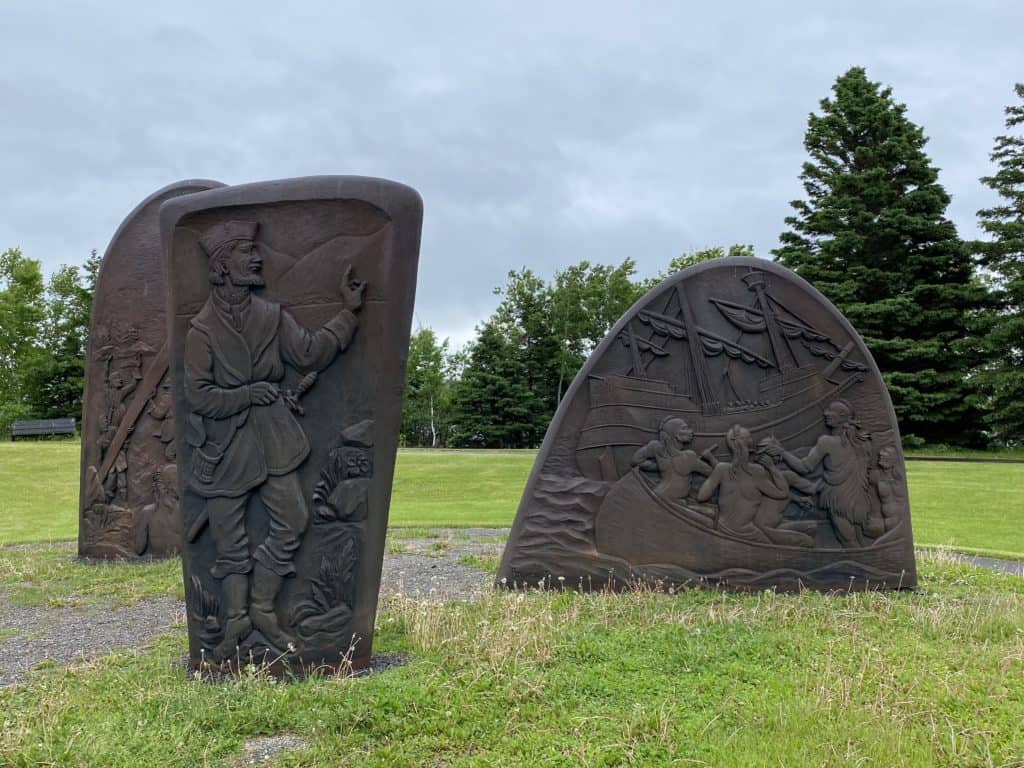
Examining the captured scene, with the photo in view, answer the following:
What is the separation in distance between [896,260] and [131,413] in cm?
3288

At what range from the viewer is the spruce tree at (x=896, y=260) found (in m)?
31.2

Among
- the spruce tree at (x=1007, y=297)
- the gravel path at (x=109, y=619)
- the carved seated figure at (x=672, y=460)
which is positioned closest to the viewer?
the gravel path at (x=109, y=619)

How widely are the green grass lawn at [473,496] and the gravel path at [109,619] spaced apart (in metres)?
4.77

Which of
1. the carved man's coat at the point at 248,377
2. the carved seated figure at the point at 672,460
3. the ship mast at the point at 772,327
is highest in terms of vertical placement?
the ship mast at the point at 772,327

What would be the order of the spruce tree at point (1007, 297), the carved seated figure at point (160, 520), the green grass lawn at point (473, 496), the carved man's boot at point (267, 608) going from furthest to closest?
the spruce tree at point (1007, 297) → the green grass lawn at point (473, 496) → the carved seated figure at point (160, 520) → the carved man's boot at point (267, 608)

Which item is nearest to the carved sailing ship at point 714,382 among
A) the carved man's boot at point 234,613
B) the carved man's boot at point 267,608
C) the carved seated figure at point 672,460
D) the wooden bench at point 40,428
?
the carved seated figure at point 672,460

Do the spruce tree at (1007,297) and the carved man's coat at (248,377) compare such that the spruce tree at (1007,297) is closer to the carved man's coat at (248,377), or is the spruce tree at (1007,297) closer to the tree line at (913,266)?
the tree line at (913,266)

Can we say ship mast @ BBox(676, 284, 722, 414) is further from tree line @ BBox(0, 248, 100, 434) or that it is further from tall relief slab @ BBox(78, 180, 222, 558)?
tree line @ BBox(0, 248, 100, 434)

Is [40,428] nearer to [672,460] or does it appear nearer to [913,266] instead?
Result: [672,460]

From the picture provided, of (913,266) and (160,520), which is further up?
(913,266)

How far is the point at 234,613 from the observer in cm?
561

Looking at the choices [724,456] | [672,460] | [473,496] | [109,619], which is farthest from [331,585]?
[473,496]

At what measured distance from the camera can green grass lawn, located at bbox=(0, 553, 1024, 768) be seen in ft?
13.7

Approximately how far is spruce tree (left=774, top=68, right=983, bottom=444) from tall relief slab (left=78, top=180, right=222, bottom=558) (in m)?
28.5
